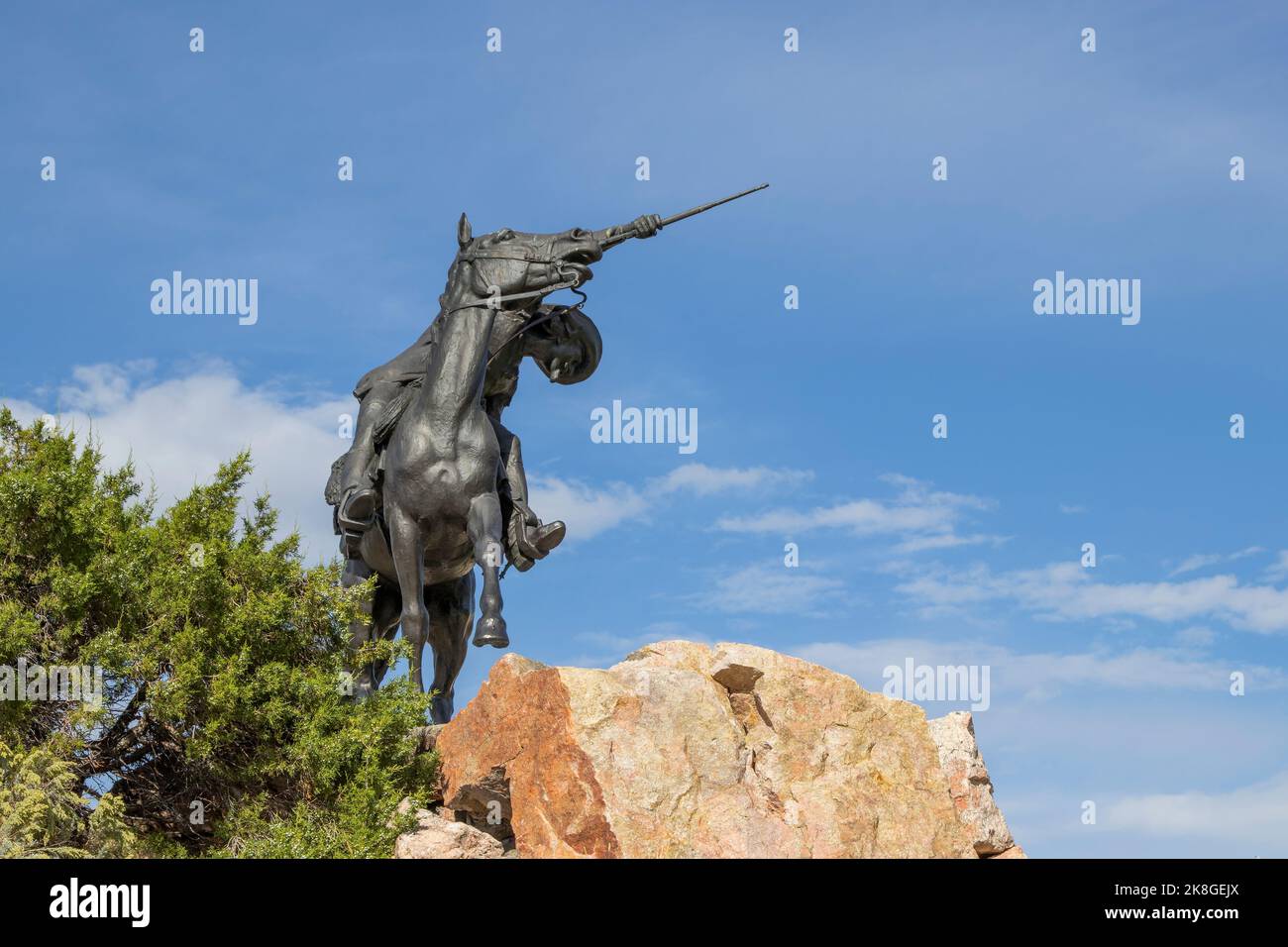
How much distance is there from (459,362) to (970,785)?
5923 mm

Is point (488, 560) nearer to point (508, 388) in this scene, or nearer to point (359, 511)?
point (359, 511)

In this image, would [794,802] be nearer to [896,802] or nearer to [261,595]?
[896,802]

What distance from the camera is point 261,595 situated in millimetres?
12789

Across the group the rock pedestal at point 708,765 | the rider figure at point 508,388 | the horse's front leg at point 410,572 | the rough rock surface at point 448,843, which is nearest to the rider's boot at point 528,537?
the rider figure at point 508,388

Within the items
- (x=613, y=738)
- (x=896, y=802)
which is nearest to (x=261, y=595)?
(x=613, y=738)

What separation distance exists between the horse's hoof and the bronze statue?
0.05 feet

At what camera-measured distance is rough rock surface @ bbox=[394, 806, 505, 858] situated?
35.4 feet

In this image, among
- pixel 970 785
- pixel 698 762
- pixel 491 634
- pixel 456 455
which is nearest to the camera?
pixel 698 762

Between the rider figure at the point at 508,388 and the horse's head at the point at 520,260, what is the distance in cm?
21

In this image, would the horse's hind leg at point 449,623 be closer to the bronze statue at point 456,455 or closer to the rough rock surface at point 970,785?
the bronze statue at point 456,455

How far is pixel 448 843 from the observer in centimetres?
1086

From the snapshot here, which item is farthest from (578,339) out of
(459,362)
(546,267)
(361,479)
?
(361,479)

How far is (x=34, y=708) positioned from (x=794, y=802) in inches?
243

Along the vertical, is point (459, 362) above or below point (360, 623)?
above
